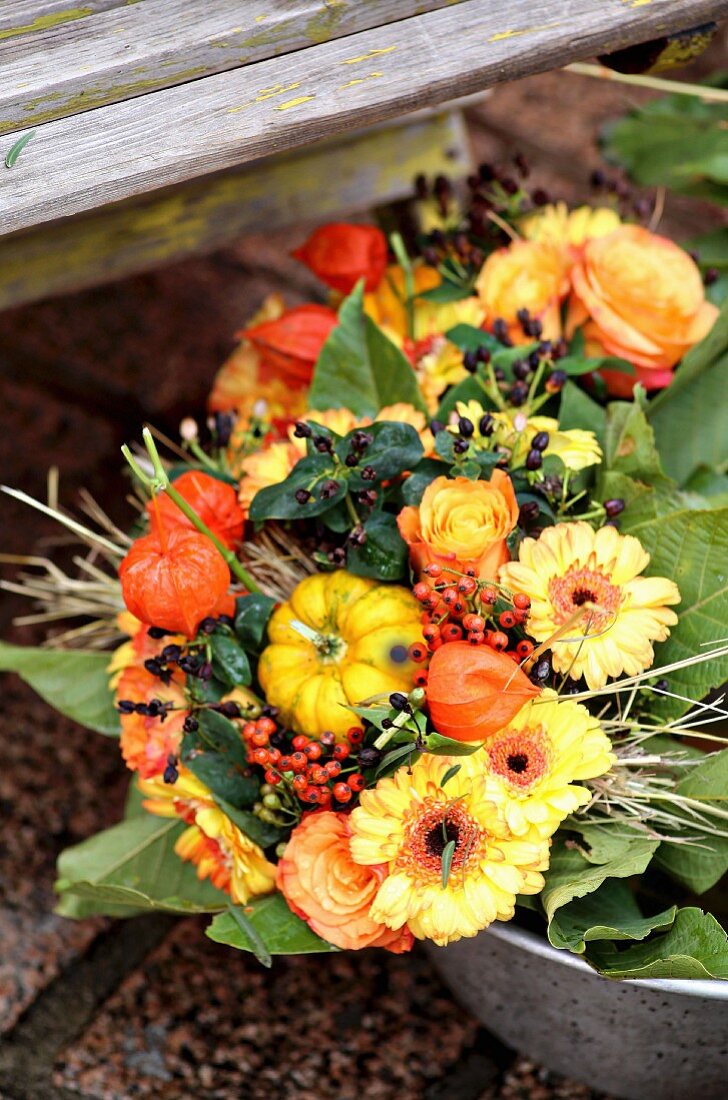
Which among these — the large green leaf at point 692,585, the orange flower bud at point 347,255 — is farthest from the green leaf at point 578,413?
the orange flower bud at point 347,255

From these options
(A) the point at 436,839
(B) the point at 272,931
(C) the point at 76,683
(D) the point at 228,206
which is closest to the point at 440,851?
(A) the point at 436,839

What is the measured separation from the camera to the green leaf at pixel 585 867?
0.60 metres

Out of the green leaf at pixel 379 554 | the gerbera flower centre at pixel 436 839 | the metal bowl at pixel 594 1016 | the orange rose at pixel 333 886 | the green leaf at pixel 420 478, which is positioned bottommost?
the metal bowl at pixel 594 1016

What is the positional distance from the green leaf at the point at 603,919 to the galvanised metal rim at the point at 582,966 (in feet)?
0.04

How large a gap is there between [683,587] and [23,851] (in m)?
0.59

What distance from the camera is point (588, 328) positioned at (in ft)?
2.69

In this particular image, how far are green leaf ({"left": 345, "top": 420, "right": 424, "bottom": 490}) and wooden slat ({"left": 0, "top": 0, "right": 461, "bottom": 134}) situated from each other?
218 mm

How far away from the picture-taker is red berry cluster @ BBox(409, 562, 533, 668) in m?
0.62

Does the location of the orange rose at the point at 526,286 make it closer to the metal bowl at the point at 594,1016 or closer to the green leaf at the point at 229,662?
the green leaf at the point at 229,662

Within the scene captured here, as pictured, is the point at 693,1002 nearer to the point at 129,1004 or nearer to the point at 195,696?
the point at 195,696

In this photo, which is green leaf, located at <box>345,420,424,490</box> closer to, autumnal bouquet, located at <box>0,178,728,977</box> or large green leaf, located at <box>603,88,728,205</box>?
autumnal bouquet, located at <box>0,178,728,977</box>

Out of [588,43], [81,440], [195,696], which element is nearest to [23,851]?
[195,696]

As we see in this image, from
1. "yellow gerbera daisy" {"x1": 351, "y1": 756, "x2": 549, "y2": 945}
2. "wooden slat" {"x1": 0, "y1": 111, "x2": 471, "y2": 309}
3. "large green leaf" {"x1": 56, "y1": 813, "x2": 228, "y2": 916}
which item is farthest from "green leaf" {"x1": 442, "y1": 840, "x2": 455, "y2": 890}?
"wooden slat" {"x1": 0, "y1": 111, "x2": 471, "y2": 309}

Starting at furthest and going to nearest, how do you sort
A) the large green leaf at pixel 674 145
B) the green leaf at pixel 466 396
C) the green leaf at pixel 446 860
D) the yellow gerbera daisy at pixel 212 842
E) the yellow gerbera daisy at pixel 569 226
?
the large green leaf at pixel 674 145 → the yellow gerbera daisy at pixel 569 226 → the green leaf at pixel 466 396 → the yellow gerbera daisy at pixel 212 842 → the green leaf at pixel 446 860
